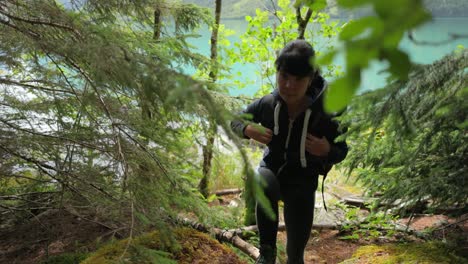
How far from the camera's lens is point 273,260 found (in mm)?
2266

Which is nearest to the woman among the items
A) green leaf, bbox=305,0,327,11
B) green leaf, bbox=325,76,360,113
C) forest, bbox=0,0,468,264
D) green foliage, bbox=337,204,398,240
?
forest, bbox=0,0,468,264

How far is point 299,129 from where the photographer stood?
2.17 metres

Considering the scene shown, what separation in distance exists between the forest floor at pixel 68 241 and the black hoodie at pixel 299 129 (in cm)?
151

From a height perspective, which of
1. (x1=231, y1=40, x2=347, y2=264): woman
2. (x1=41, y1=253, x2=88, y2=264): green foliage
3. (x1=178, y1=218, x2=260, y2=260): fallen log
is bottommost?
(x1=41, y1=253, x2=88, y2=264): green foliage

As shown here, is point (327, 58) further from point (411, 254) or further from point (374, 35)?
point (411, 254)

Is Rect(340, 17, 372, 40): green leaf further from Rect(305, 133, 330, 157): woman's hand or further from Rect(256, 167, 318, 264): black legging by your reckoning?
Rect(256, 167, 318, 264): black legging

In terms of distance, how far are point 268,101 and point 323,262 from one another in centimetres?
204

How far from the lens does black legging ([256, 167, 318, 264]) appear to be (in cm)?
219

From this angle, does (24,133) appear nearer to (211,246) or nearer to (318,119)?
(211,246)

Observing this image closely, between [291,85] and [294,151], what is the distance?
1.45 ft

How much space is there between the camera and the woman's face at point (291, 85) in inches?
76.9

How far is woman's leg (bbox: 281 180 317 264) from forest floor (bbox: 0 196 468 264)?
118 cm

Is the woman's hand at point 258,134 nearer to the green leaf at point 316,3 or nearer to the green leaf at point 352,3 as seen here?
the green leaf at point 316,3

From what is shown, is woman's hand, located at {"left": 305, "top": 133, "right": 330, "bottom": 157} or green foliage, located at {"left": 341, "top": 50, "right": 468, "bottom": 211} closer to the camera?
green foliage, located at {"left": 341, "top": 50, "right": 468, "bottom": 211}
